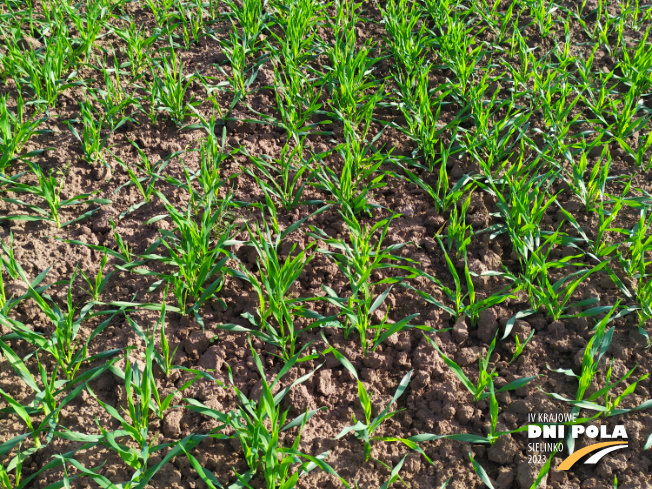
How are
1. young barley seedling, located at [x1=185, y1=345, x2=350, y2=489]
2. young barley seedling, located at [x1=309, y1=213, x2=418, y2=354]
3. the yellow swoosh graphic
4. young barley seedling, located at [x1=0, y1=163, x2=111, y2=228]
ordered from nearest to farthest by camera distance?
young barley seedling, located at [x1=185, y1=345, x2=350, y2=489]
the yellow swoosh graphic
young barley seedling, located at [x1=309, y1=213, x2=418, y2=354]
young barley seedling, located at [x1=0, y1=163, x2=111, y2=228]

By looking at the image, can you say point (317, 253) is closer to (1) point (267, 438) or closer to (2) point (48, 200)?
(1) point (267, 438)

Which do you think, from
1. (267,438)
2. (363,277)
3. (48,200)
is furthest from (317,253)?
(48,200)

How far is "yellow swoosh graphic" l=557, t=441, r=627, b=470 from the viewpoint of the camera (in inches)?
66.0

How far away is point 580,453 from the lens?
170 centimetres

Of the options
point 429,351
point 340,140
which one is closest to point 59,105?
point 340,140

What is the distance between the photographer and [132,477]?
1518mm

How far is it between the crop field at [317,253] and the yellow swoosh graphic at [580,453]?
0.07ft

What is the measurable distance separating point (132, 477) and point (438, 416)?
943 millimetres

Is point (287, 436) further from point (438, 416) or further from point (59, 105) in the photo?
point (59, 105)

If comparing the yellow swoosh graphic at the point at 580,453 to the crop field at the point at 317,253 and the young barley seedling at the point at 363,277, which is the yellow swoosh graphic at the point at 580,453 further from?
the young barley seedling at the point at 363,277

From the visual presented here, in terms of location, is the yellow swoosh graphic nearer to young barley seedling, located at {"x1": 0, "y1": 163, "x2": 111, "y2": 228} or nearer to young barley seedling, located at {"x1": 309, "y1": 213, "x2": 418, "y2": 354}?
young barley seedling, located at {"x1": 309, "y1": 213, "x2": 418, "y2": 354}

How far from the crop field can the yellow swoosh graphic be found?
0.02 meters

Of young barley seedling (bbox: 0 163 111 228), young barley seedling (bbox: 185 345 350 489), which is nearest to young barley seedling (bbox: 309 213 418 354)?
young barley seedling (bbox: 185 345 350 489)

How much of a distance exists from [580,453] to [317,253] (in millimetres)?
1160
